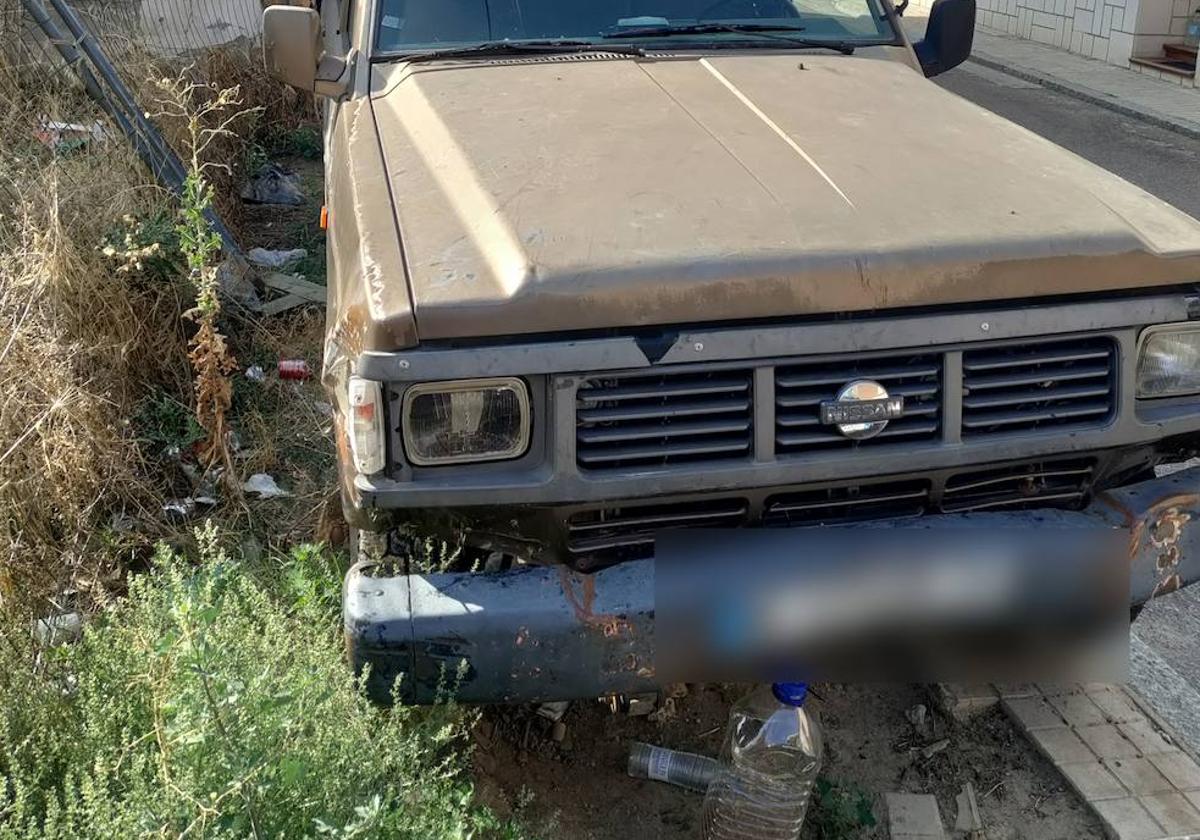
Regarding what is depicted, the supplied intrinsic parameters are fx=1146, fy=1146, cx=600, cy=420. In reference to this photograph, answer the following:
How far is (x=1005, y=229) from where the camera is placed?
2.61m

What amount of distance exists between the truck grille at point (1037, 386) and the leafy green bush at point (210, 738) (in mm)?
1386

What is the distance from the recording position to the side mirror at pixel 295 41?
3.84 metres

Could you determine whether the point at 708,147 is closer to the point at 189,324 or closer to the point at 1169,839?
the point at 1169,839

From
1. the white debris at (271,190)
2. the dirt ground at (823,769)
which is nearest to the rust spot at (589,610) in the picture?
the dirt ground at (823,769)

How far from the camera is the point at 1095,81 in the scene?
12508 millimetres

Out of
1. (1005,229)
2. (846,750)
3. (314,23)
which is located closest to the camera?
(1005,229)

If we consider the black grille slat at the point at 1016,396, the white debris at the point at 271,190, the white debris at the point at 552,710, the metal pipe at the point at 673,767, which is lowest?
the metal pipe at the point at 673,767

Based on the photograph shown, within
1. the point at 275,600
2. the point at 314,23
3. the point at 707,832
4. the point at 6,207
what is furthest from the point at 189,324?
the point at 707,832

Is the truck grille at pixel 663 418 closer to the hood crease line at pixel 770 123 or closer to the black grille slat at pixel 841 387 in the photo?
the black grille slat at pixel 841 387

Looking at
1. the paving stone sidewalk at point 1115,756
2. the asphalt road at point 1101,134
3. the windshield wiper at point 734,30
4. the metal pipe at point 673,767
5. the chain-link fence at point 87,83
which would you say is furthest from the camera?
the asphalt road at point 1101,134

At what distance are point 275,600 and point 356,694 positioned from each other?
3.31 ft

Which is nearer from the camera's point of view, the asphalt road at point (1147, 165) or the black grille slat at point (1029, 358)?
the black grille slat at point (1029, 358)

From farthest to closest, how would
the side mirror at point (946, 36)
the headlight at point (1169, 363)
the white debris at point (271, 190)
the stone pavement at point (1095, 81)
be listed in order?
the stone pavement at point (1095, 81) < the white debris at point (271, 190) < the side mirror at point (946, 36) < the headlight at point (1169, 363)

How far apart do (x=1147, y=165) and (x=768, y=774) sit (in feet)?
26.4
